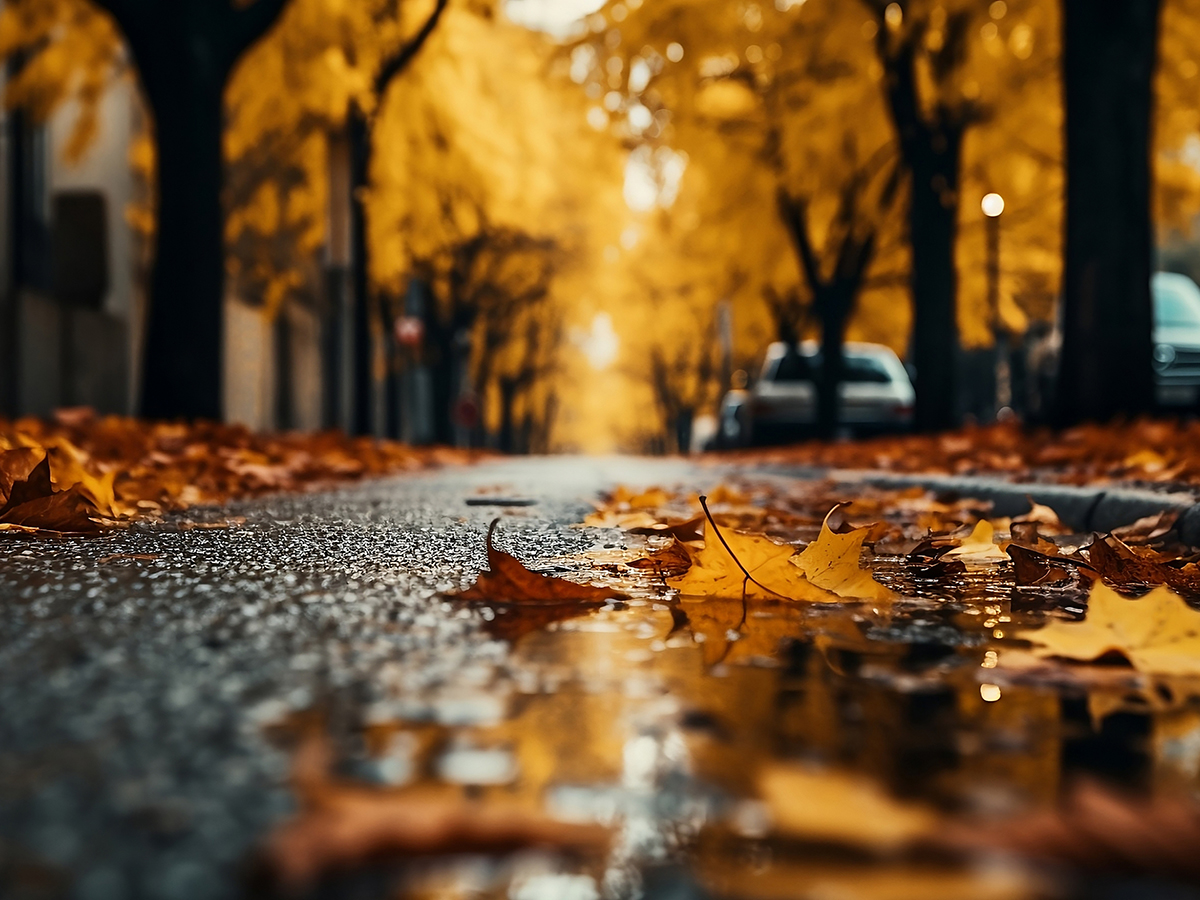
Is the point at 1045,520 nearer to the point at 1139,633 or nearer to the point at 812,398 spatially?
the point at 1139,633

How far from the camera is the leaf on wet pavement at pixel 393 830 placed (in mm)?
944

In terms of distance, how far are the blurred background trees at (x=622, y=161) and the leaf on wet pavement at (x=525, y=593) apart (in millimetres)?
7149

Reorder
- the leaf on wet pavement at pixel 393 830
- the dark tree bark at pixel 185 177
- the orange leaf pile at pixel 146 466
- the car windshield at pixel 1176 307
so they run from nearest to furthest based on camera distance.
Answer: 1. the leaf on wet pavement at pixel 393 830
2. the orange leaf pile at pixel 146 466
3. the dark tree bark at pixel 185 177
4. the car windshield at pixel 1176 307

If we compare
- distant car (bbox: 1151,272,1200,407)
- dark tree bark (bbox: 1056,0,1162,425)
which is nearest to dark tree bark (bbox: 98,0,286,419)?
dark tree bark (bbox: 1056,0,1162,425)

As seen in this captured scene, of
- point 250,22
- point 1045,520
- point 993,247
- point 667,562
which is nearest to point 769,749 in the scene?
point 667,562

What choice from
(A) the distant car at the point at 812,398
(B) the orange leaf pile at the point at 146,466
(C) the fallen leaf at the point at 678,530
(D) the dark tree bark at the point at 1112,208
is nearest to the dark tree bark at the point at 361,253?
(B) the orange leaf pile at the point at 146,466

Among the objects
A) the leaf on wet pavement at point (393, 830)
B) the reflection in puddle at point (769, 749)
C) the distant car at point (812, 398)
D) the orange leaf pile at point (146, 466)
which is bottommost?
the reflection in puddle at point (769, 749)

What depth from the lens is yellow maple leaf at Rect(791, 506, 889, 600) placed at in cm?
252

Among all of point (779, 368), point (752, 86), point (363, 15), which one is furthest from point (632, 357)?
point (363, 15)

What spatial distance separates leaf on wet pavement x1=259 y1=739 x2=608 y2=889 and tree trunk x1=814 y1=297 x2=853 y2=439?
1767cm

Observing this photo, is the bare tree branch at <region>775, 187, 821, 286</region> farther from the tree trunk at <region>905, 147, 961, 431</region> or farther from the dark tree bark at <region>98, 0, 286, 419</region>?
the dark tree bark at <region>98, 0, 286, 419</region>

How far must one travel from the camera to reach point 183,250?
957cm

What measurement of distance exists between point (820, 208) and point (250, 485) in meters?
14.4

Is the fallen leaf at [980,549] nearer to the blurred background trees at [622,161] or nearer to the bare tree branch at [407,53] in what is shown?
the blurred background trees at [622,161]
